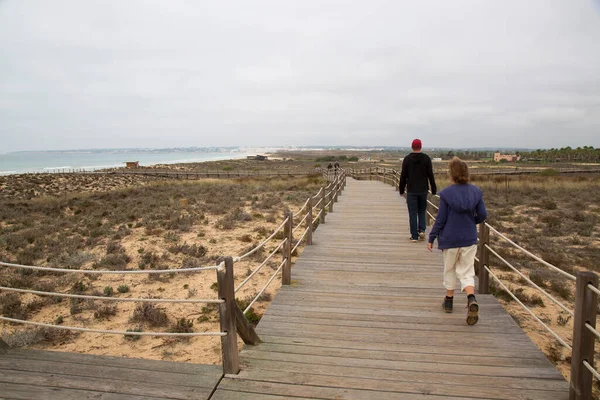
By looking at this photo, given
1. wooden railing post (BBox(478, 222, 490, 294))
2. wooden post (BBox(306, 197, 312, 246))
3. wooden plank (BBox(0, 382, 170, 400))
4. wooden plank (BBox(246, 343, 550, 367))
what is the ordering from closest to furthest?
wooden plank (BBox(0, 382, 170, 400)) → wooden plank (BBox(246, 343, 550, 367)) → wooden railing post (BBox(478, 222, 490, 294)) → wooden post (BBox(306, 197, 312, 246))

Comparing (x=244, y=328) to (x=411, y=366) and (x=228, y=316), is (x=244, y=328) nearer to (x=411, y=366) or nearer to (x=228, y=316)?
Answer: (x=228, y=316)

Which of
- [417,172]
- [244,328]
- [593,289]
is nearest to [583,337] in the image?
[593,289]

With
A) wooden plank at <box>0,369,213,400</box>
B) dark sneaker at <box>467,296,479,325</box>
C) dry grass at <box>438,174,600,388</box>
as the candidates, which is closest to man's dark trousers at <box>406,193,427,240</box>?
dry grass at <box>438,174,600,388</box>

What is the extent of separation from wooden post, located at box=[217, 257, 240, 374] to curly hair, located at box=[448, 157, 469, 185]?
253cm

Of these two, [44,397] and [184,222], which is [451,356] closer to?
[44,397]

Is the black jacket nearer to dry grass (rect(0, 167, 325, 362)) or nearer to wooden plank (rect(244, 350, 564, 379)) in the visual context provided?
dry grass (rect(0, 167, 325, 362))

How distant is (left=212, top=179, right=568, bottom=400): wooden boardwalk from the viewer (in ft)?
9.20

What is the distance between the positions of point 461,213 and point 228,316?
266cm

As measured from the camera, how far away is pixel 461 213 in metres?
3.85

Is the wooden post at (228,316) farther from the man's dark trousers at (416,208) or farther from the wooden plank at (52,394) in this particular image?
the man's dark trousers at (416,208)

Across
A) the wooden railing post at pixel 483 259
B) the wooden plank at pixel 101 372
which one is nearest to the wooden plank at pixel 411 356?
the wooden plank at pixel 101 372

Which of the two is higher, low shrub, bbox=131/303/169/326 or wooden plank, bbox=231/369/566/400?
wooden plank, bbox=231/369/566/400

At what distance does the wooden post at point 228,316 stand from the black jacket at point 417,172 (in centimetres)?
482

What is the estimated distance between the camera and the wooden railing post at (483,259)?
188 inches
